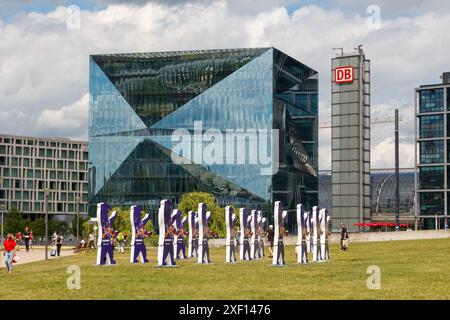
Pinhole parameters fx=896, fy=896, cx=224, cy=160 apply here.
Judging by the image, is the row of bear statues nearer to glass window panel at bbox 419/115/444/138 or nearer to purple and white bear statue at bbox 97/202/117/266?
purple and white bear statue at bbox 97/202/117/266

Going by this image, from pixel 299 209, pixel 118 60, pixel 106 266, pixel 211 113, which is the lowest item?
pixel 106 266

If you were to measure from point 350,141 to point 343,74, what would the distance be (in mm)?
12688

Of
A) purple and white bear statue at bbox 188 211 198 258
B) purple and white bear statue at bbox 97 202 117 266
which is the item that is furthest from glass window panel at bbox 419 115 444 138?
purple and white bear statue at bbox 97 202 117 266

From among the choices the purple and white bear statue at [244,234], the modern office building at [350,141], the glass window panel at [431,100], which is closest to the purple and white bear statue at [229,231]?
the purple and white bear statue at [244,234]

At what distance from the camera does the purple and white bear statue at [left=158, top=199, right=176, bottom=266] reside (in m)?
42.0

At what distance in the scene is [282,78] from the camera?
486 ft

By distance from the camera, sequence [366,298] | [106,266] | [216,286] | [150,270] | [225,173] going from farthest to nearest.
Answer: [225,173]
[106,266]
[150,270]
[216,286]
[366,298]

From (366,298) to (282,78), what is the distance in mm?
124590

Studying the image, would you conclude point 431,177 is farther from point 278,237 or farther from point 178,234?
point 278,237

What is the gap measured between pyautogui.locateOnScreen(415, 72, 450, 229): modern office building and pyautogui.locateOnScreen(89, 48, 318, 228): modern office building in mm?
24295

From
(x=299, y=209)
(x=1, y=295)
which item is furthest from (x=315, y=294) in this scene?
(x=299, y=209)

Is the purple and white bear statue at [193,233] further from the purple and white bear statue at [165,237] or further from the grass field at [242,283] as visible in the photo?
the grass field at [242,283]

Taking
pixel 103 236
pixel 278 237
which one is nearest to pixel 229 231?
pixel 278 237

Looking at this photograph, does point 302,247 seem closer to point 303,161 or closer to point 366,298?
point 366,298
